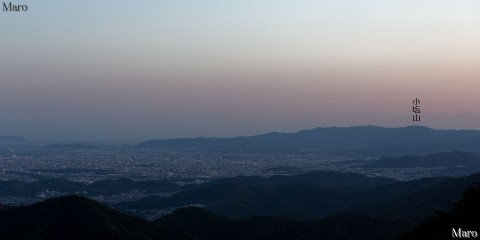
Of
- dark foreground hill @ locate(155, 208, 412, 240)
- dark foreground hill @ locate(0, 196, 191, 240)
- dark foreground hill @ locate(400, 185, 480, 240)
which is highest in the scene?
dark foreground hill @ locate(400, 185, 480, 240)

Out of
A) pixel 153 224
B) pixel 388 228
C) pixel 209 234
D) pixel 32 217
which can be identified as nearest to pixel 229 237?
pixel 209 234

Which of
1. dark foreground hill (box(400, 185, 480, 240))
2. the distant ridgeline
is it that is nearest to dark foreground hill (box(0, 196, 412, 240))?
the distant ridgeline

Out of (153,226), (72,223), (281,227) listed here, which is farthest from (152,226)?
(281,227)

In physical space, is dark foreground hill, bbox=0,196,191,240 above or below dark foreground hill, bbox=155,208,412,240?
above

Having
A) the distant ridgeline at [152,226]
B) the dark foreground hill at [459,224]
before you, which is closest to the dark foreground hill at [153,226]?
the distant ridgeline at [152,226]

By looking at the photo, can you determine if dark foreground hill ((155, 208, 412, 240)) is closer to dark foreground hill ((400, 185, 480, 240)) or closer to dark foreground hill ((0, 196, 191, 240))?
dark foreground hill ((0, 196, 191, 240))

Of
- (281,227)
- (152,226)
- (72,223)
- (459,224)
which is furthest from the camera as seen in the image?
(281,227)

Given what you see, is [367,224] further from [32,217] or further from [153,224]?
[32,217]

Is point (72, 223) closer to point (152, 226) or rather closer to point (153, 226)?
point (152, 226)
